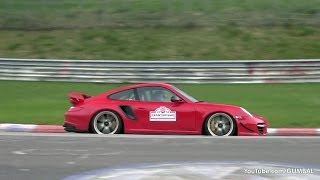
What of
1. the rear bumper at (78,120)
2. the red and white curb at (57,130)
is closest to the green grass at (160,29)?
the red and white curb at (57,130)

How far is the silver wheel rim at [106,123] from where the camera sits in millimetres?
11828

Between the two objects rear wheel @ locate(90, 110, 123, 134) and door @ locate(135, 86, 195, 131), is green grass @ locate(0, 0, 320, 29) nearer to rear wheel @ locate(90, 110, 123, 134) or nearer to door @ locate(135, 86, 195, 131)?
door @ locate(135, 86, 195, 131)

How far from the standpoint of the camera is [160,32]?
89.1 feet

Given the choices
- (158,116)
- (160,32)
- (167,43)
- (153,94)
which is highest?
(160,32)

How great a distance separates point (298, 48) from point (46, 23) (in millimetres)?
11501

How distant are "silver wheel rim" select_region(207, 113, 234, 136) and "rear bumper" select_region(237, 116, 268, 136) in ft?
0.59

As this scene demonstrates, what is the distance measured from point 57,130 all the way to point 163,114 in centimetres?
262

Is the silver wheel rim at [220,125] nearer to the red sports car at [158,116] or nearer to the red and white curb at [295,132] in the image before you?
the red sports car at [158,116]

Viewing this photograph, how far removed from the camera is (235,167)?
3303 millimetres

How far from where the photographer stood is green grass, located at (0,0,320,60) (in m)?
25.0

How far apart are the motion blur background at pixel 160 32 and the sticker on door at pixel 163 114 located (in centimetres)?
749

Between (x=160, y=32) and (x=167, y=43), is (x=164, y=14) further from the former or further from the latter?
(x=167, y=43)

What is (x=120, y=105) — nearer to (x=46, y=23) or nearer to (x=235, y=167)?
(x=235, y=167)

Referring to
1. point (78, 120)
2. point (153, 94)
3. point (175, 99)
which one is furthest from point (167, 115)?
point (78, 120)
